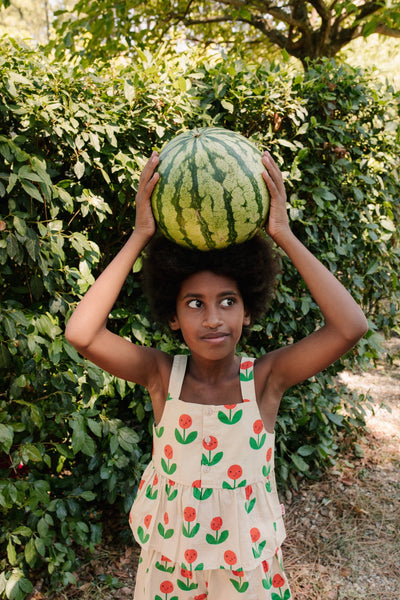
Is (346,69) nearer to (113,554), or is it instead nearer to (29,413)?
(29,413)

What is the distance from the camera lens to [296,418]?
3.73 meters

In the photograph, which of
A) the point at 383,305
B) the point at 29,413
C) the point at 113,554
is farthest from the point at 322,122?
the point at 113,554

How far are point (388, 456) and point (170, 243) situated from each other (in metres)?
3.45

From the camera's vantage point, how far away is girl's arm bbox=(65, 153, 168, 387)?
1698mm

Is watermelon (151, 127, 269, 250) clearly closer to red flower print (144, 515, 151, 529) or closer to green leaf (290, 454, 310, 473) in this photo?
red flower print (144, 515, 151, 529)

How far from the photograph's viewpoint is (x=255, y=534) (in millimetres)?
1747

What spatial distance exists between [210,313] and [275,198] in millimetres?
464

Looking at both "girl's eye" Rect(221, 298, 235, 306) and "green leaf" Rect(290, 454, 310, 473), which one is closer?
"girl's eye" Rect(221, 298, 235, 306)

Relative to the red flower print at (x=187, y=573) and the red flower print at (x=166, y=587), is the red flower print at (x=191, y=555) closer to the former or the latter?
the red flower print at (x=187, y=573)

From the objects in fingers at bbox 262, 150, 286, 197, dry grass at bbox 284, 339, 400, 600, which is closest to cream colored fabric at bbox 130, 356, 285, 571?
fingers at bbox 262, 150, 286, 197

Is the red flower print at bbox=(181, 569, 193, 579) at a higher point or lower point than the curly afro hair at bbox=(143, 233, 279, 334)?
lower

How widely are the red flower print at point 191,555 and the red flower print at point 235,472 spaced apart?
0.95 feet

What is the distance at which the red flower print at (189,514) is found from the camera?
174 centimetres

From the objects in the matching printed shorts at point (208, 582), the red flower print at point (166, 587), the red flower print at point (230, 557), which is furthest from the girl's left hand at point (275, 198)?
the red flower print at point (166, 587)
